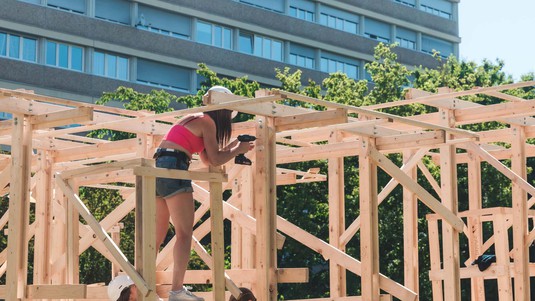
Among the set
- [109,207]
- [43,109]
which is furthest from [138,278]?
[109,207]

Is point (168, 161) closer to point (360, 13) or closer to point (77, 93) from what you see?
point (77, 93)

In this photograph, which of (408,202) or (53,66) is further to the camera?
(53,66)

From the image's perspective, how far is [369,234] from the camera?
39.8 ft

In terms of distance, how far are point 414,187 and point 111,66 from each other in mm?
38225

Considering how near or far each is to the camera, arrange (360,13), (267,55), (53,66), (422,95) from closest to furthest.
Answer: (422,95)
(53,66)
(267,55)
(360,13)

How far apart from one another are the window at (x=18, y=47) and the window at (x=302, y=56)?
1550 cm

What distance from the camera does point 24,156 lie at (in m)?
10.6

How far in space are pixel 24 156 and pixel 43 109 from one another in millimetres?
731

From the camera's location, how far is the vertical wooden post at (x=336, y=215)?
14469 mm

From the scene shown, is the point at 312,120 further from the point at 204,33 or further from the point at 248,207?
the point at 204,33

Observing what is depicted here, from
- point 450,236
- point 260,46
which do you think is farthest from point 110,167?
point 260,46

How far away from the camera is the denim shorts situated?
9.65 meters

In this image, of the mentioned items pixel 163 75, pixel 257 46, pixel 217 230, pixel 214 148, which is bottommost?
pixel 217 230

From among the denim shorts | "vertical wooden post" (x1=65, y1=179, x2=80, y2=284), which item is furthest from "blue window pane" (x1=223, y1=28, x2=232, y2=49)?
the denim shorts
